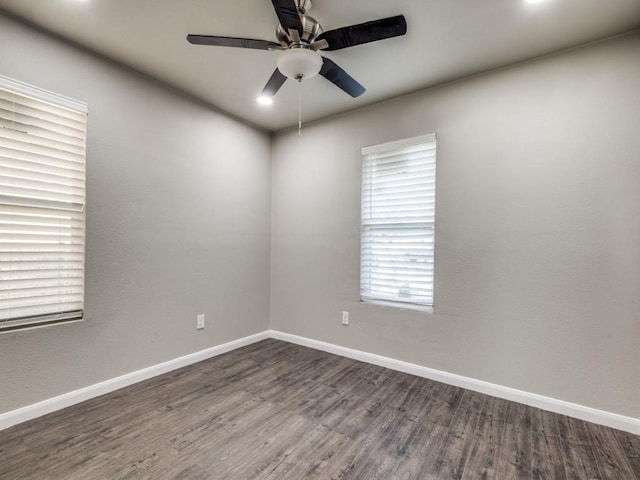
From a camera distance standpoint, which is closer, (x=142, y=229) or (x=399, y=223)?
(x=142, y=229)

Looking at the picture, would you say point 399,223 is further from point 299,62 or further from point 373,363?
point 299,62

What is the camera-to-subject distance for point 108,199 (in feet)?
7.86

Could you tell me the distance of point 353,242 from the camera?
322 centimetres

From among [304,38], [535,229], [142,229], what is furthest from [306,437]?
[304,38]

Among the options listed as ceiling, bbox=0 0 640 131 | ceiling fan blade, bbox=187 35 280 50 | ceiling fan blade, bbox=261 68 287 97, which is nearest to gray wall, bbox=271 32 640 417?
ceiling, bbox=0 0 640 131

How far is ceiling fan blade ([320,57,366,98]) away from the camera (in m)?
2.01

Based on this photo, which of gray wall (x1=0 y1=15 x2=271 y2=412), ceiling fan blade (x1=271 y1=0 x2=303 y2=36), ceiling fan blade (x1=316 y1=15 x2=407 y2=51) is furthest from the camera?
gray wall (x1=0 y1=15 x2=271 y2=412)

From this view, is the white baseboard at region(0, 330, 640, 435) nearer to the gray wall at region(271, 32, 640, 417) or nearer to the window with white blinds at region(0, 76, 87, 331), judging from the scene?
the gray wall at region(271, 32, 640, 417)

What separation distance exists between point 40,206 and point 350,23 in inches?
94.9

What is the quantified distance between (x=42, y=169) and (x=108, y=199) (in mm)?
422

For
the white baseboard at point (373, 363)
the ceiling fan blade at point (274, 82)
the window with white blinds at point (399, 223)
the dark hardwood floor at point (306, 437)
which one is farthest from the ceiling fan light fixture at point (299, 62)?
the white baseboard at point (373, 363)

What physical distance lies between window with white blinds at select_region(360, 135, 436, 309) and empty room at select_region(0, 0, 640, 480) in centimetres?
2

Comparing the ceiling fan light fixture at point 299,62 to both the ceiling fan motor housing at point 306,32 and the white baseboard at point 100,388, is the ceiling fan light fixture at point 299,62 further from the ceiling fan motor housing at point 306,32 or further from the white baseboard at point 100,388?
the white baseboard at point 100,388

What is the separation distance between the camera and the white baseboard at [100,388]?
77.4 inches
